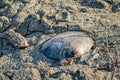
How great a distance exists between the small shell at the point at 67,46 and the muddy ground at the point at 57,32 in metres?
0.05

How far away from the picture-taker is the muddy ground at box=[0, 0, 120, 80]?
267 cm

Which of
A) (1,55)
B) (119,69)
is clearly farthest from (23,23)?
(119,69)

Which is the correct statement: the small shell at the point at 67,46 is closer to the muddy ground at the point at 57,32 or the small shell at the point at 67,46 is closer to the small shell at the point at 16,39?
the muddy ground at the point at 57,32

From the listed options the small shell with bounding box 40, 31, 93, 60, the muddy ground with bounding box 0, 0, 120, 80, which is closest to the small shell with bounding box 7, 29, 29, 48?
the muddy ground with bounding box 0, 0, 120, 80

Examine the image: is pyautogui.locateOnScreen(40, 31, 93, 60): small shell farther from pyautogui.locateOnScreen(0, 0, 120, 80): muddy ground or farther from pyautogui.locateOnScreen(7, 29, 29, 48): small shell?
pyautogui.locateOnScreen(7, 29, 29, 48): small shell

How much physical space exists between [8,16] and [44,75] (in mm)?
828

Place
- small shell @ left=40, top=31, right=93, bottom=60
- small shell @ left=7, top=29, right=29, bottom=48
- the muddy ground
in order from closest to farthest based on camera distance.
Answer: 1. the muddy ground
2. small shell @ left=40, top=31, right=93, bottom=60
3. small shell @ left=7, top=29, right=29, bottom=48

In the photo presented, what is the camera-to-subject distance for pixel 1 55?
115 inches

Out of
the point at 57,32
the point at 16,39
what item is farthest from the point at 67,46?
the point at 16,39

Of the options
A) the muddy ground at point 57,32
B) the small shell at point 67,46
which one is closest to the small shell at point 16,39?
the muddy ground at point 57,32

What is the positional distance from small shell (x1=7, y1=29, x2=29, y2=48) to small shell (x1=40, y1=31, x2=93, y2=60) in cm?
15

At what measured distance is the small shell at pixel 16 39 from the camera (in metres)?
2.94

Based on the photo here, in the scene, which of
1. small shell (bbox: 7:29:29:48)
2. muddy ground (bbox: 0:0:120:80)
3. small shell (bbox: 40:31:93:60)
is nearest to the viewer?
muddy ground (bbox: 0:0:120:80)

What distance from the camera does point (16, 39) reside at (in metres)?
3.00
